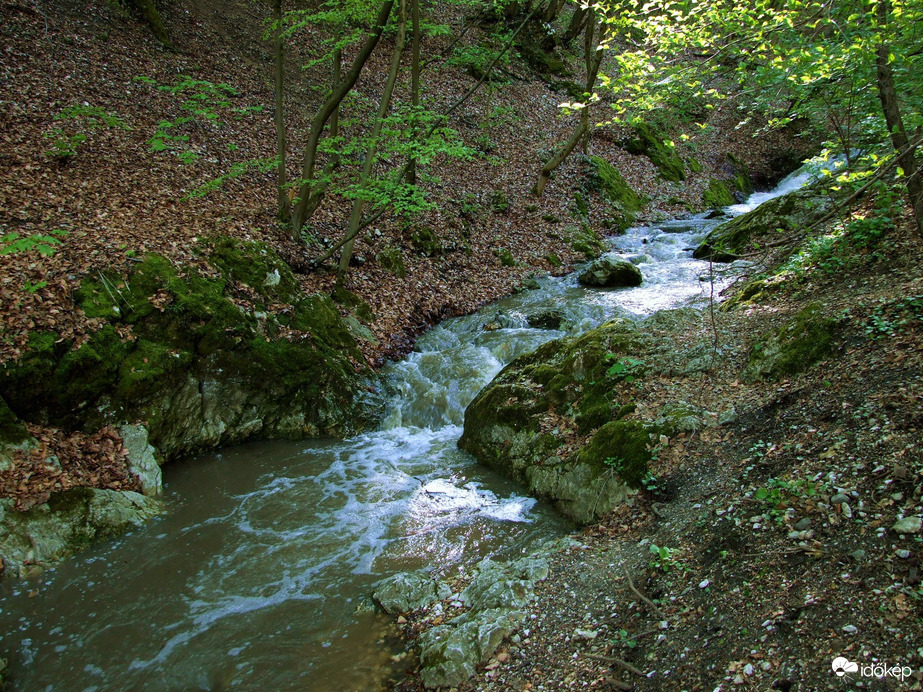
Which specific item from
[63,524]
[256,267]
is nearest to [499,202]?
[256,267]

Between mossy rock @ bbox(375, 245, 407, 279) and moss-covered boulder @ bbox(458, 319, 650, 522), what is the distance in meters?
4.49

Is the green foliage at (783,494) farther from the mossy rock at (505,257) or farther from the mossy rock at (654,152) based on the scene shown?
the mossy rock at (654,152)

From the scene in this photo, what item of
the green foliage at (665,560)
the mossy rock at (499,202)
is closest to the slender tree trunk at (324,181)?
the mossy rock at (499,202)

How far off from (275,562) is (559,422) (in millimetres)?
3529

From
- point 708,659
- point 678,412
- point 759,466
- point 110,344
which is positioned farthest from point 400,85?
point 708,659

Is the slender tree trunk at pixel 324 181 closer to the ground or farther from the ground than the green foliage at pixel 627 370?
farther from the ground

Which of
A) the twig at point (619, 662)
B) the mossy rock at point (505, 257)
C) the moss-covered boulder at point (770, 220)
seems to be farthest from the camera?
the mossy rock at point (505, 257)

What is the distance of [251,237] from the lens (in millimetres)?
8930

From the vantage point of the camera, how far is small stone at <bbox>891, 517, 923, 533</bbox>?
2.82m

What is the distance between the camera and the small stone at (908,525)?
9.26 feet

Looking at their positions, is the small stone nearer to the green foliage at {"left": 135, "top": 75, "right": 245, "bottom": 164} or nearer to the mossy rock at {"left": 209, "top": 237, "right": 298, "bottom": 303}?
the mossy rock at {"left": 209, "top": 237, "right": 298, "bottom": 303}

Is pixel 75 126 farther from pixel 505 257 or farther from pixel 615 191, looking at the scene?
pixel 615 191

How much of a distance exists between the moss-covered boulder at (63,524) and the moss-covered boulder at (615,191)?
51.0 feet

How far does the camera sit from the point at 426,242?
1230 cm
